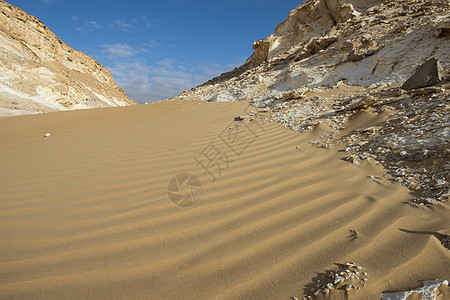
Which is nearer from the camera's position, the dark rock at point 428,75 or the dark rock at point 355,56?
the dark rock at point 428,75

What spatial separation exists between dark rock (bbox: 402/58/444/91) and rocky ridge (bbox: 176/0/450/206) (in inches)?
1.0

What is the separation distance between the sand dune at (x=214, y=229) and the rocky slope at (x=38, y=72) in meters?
12.0

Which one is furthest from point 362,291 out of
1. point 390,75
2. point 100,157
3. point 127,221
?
point 390,75

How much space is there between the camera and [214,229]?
1.41 m

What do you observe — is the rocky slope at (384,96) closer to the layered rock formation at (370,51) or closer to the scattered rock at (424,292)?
the layered rock formation at (370,51)

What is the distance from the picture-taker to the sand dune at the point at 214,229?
1027mm

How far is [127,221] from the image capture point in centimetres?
155

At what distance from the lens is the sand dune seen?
103cm

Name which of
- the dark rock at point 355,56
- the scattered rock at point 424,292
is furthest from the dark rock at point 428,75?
the scattered rock at point 424,292

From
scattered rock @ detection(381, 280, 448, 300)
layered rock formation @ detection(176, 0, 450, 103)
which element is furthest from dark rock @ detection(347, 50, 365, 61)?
scattered rock @ detection(381, 280, 448, 300)

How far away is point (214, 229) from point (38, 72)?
62.7 ft

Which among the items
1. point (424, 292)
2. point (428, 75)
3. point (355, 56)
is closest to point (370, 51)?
point (355, 56)

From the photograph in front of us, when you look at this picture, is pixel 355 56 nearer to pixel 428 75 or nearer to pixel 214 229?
pixel 428 75

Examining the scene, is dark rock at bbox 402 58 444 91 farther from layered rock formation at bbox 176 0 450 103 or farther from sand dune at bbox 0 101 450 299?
sand dune at bbox 0 101 450 299
